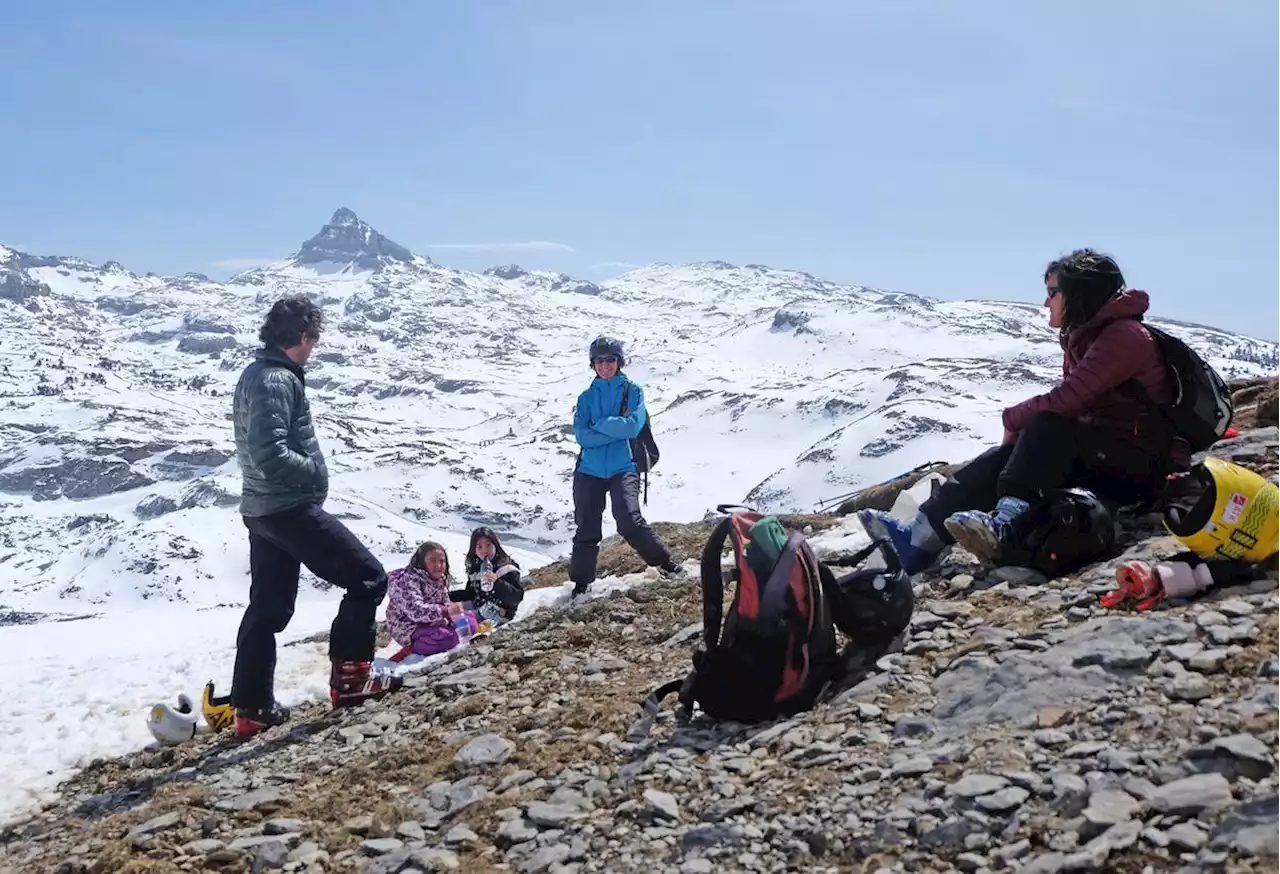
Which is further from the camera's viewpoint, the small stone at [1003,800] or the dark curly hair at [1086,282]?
the dark curly hair at [1086,282]

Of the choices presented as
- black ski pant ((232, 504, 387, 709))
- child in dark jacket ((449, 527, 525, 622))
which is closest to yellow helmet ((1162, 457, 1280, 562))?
black ski pant ((232, 504, 387, 709))

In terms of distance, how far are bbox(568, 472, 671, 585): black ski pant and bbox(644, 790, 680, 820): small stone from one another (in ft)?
20.9

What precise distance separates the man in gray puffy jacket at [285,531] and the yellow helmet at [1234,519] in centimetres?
641

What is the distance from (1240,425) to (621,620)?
31.4ft

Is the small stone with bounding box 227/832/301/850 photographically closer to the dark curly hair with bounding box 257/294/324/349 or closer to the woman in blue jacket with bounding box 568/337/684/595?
the dark curly hair with bounding box 257/294/324/349

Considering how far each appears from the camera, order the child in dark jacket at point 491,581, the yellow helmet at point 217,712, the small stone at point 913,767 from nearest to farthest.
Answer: the small stone at point 913,767 < the yellow helmet at point 217,712 < the child in dark jacket at point 491,581

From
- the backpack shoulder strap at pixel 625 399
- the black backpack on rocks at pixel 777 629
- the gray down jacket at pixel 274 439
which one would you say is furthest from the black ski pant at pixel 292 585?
the backpack shoulder strap at pixel 625 399

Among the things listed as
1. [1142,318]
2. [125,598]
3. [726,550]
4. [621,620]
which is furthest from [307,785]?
[125,598]

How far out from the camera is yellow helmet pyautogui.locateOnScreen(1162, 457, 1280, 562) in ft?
19.8

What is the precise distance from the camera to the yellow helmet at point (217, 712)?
8719 mm

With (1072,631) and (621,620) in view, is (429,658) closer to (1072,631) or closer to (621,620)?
(621,620)

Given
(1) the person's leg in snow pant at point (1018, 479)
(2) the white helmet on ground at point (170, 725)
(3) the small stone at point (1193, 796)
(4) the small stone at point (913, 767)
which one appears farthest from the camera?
(2) the white helmet on ground at point (170, 725)

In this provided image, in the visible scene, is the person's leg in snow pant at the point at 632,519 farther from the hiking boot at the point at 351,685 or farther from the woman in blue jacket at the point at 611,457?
the hiking boot at the point at 351,685

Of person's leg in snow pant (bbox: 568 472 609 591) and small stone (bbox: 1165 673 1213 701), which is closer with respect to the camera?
small stone (bbox: 1165 673 1213 701)
